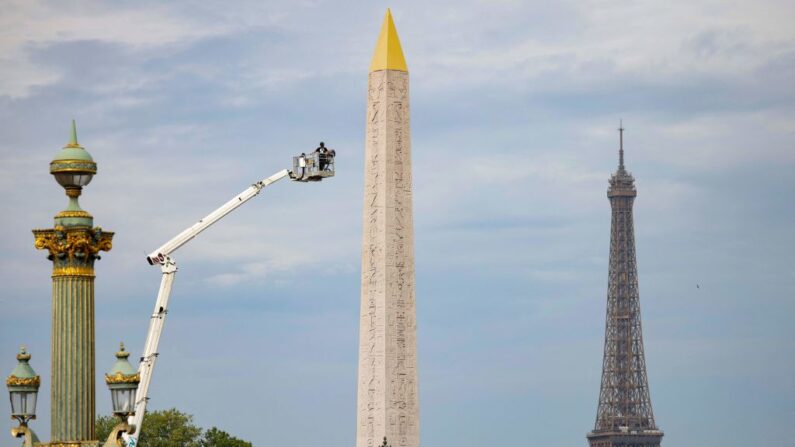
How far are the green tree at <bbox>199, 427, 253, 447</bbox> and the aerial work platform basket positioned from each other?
84.1 feet

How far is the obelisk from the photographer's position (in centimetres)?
6162

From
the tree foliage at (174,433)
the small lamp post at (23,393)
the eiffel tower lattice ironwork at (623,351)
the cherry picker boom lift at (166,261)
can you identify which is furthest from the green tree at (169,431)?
the eiffel tower lattice ironwork at (623,351)

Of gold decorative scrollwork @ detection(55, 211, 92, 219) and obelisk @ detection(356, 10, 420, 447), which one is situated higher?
obelisk @ detection(356, 10, 420, 447)

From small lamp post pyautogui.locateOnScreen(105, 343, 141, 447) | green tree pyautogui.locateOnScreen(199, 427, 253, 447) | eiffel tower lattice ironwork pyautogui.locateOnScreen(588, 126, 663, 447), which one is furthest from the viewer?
eiffel tower lattice ironwork pyautogui.locateOnScreen(588, 126, 663, 447)

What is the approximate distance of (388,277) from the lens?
203ft

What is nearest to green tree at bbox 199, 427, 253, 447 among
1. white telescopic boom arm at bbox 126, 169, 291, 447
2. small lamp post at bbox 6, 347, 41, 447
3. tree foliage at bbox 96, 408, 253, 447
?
tree foliage at bbox 96, 408, 253, 447

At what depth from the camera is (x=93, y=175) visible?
2220cm

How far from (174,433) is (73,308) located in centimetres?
6404

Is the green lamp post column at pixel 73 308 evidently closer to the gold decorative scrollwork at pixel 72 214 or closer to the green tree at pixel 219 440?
the gold decorative scrollwork at pixel 72 214

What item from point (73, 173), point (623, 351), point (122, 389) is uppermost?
point (623, 351)

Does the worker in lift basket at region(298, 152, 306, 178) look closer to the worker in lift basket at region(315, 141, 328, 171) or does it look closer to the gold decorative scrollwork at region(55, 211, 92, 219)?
the worker in lift basket at region(315, 141, 328, 171)

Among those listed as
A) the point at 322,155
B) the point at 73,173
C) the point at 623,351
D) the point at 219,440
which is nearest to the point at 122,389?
the point at 73,173

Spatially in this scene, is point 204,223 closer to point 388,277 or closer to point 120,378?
point 388,277

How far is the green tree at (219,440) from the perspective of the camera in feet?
276
